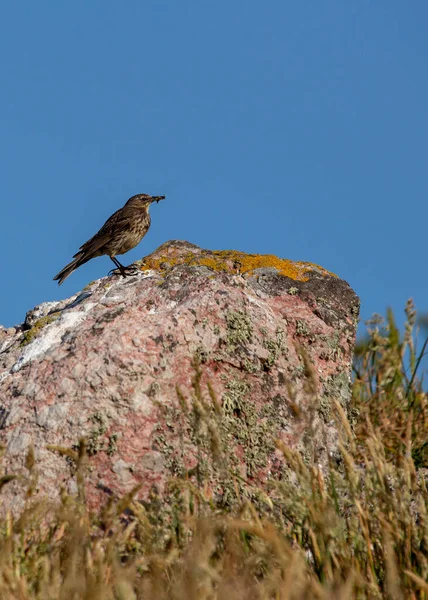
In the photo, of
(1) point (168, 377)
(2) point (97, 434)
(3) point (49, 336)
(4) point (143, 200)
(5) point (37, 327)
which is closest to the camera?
(2) point (97, 434)

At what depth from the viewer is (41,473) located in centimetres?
509

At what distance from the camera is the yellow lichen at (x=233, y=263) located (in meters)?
7.02

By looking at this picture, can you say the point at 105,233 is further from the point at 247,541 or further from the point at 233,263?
the point at 247,541

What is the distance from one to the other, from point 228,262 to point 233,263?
46mm

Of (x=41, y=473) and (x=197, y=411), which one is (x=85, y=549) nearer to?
(x=197, y=411)

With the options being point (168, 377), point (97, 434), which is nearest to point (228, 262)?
point (168, 377)

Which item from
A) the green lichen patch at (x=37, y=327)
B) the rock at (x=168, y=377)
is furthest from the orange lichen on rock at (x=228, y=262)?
the green lichen patch at (x=37, y=327)

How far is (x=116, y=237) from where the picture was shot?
10.8m

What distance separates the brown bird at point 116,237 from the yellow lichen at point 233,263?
2840mm

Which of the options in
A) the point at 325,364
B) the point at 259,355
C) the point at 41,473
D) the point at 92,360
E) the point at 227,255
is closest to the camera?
the point at 41,473

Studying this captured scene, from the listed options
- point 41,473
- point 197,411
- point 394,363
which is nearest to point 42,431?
point 41,473

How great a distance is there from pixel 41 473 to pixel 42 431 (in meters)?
0.27

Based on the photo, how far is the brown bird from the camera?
10.7m

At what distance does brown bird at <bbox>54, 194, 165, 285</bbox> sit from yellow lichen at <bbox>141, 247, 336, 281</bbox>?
9.32ft
